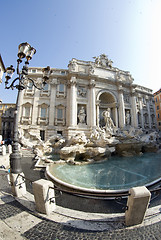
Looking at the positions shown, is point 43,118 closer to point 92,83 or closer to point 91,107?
point 91,107

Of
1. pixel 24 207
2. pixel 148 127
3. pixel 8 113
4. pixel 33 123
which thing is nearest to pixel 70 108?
pixel 33 123

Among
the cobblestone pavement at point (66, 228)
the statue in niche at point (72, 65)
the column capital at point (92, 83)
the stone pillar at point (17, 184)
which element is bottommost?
the cobblestone pavement at point (66, 228)

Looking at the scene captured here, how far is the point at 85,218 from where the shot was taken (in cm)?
229

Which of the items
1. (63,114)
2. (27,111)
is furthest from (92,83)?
(27,111)

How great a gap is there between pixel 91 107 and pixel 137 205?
50.4 feet

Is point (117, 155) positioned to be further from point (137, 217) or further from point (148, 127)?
point (148, 127)

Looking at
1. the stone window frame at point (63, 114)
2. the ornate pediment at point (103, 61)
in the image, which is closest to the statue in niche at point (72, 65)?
the ornate pediment at point (103, 61)

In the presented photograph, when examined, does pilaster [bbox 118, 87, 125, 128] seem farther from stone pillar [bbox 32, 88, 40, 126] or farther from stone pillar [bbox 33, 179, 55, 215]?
stone pillar [bbox 33, 179, 55, 215]

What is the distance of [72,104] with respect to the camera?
16078 mm

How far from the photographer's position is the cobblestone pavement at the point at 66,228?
1.88 m

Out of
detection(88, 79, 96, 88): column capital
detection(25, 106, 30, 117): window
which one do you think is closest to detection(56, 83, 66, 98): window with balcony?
detection(88, 79, 96, 88): column capital

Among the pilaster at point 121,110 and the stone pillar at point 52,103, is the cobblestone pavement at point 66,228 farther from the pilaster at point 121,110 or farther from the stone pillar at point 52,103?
the pilaster at point 121,110

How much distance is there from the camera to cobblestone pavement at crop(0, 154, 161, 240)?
1884 mm

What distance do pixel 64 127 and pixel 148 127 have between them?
58.8 ft
